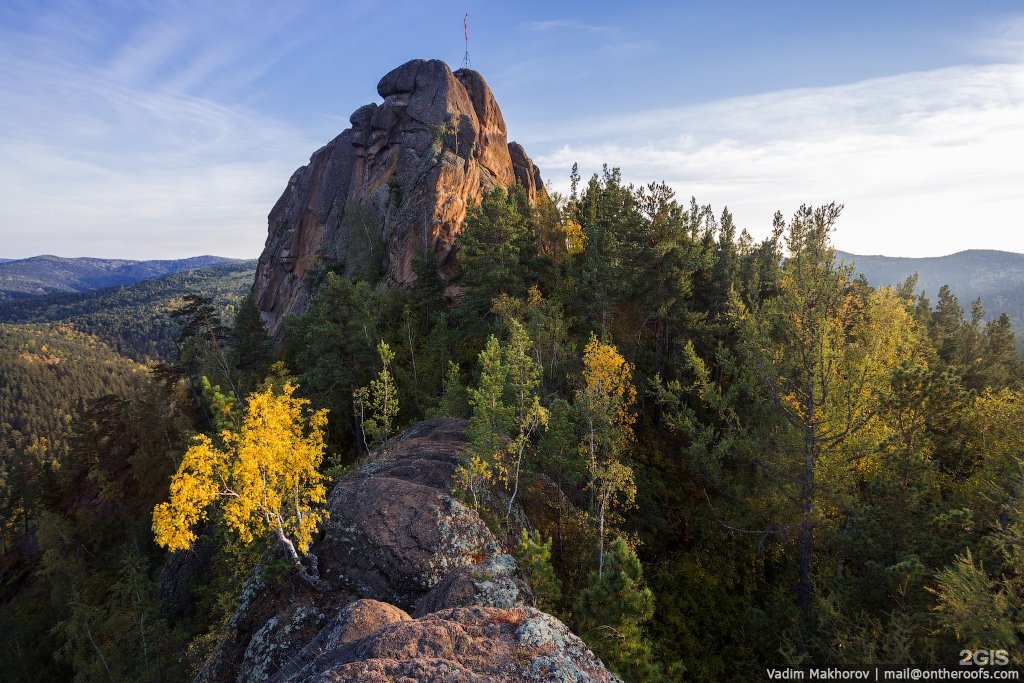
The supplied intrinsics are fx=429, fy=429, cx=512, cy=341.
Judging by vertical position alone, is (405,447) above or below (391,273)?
Answer: below

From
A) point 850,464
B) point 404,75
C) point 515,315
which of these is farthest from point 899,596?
point 404,75

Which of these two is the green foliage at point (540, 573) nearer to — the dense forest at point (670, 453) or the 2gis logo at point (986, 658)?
the dense forest at point (670, 453)

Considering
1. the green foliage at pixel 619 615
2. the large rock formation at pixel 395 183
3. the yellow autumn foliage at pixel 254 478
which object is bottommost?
the green foliage at pixel 619 615

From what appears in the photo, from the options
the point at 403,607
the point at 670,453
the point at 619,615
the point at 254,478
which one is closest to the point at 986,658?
the point at 619,615

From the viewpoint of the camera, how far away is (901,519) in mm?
14500

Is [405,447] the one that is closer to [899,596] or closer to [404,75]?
[899,596]

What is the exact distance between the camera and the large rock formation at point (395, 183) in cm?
4828

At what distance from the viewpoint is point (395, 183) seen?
5538 centimetres

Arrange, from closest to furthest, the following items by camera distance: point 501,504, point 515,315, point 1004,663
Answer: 1. point 1004,663
2. point 501,504
3. point 515,315

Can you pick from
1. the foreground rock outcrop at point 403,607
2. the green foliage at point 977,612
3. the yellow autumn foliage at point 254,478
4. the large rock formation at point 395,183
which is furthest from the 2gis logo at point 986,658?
the large rock formation at point 395,183

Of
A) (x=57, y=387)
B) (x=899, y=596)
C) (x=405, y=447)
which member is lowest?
(x=57, y=387)

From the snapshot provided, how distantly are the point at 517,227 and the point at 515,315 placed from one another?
30.7 ft

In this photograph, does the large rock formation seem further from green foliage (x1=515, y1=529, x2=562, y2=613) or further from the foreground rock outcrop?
green foliage (x1=515, y1=529, x2=562, y2=613)

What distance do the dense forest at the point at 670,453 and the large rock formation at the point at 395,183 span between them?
47.5 feet
